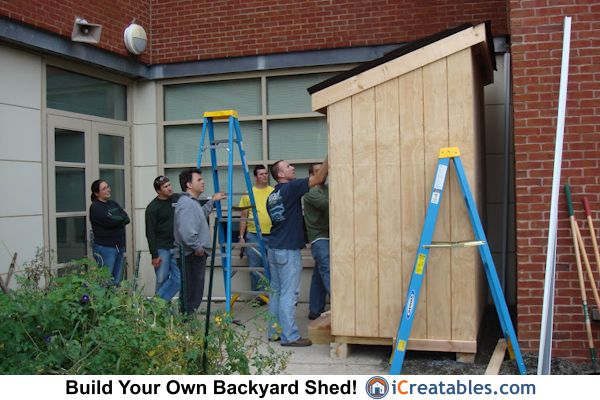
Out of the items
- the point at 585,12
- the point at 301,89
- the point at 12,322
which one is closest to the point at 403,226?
the point at 585,12

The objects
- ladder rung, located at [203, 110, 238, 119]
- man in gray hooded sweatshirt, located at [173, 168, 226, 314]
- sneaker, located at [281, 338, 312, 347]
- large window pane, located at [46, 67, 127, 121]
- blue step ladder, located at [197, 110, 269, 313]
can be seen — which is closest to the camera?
sneaker, located at [281, 338, 312, 347]

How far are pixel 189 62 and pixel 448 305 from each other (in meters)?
5.56

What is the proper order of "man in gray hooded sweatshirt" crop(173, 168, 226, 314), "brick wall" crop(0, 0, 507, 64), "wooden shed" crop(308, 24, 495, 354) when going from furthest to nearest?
"brick wall" crop(0, 0, 507, 64)
"man in gray hooded sweatshirt" crop(173, 168, 226, 314)
"wooden shed" crop(308, 24, 495, 354)

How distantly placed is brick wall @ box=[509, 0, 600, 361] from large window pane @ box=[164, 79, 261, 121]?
4575mm

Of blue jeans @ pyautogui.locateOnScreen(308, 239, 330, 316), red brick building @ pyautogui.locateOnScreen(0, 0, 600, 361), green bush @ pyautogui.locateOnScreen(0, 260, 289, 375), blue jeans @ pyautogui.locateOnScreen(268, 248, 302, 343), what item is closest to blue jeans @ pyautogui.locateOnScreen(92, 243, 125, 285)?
red brick building @ pyautogui.locateOnScreen(0, 0, 600, 361)

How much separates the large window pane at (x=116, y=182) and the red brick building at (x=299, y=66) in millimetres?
82

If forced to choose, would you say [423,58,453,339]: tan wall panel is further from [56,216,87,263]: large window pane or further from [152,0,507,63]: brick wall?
[56,216,87,263]: large window pane

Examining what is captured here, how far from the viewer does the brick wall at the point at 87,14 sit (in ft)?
24.9

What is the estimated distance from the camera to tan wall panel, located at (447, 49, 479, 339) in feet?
18.6

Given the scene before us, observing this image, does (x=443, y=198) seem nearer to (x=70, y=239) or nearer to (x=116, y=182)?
(x=70, y=239)

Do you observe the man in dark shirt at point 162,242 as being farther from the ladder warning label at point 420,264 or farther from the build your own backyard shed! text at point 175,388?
the build your own backyard shed! text at point 175,388

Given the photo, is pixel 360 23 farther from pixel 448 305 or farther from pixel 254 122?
pixel 448 305

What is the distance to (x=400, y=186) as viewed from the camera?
5.85m

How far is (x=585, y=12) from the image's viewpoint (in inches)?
220
